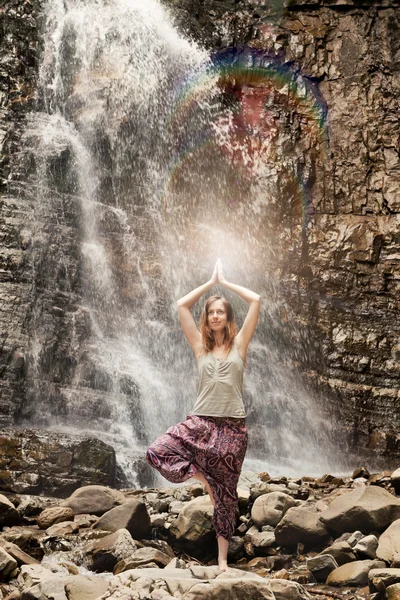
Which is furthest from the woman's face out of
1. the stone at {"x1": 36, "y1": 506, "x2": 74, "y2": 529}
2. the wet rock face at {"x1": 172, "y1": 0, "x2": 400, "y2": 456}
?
the wet rock face at {"x1": 172, "y1": 0, "x2": 400, "y2": 456}

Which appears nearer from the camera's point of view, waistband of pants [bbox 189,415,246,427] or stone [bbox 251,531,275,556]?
waistband of pants [bbox 189,415,246,427]

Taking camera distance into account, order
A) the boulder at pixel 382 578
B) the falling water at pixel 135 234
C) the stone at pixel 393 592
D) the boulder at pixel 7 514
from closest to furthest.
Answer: the stone at pixel 393 592 → the boulder at pixel 382 578 → the boulder at pixel 7 514 → the falling water at pixel 135 234

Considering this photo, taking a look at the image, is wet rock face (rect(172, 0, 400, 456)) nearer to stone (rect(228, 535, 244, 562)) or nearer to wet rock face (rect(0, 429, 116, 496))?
wet rock face (rect(0, 429, 116, 496))

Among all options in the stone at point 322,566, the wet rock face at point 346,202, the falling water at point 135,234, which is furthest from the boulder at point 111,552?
the wet rock face at point 346,202

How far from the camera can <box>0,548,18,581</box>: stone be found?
4.92 meters

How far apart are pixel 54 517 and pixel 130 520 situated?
45.4 inches

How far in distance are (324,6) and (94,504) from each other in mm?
15104

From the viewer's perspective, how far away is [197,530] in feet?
19.6

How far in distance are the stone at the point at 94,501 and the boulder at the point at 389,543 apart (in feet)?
9.28

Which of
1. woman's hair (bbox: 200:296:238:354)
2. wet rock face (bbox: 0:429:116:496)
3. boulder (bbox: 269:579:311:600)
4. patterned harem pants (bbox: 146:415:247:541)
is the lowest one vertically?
wet rock face (bbox: 0:429:116:496)

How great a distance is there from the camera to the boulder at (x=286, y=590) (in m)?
4.29

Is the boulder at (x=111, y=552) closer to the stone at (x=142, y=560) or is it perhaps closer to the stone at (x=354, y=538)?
the stone at (x=142, y=560)

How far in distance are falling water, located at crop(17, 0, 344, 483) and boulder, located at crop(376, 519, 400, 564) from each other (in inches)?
216

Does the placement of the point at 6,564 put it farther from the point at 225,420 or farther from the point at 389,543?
the point at 389,543
